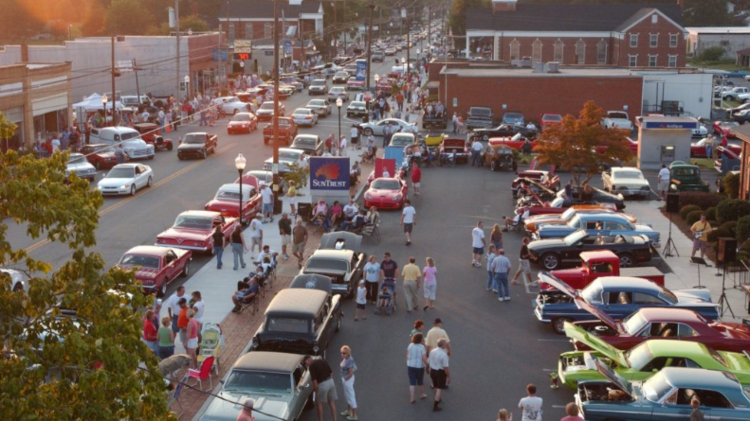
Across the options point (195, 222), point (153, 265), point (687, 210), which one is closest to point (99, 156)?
point (195, 222)

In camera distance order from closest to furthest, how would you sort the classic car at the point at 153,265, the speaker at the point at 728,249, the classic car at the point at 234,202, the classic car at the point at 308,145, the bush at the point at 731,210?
the classic car at the point at 153,265 → the speaker at the point at 728,249 → the bush at the point at 731,210 → the classic car at the point at 234,202 → the classic car at the point at 308,145

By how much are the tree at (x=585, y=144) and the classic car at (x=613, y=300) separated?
17.9 meters

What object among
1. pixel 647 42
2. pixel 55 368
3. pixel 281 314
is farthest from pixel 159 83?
pixel 55 368

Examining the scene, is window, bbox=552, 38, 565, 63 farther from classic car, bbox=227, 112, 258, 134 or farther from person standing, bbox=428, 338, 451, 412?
person standing, bbox=428, 338, 451, 412

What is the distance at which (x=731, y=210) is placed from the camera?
32.7 m

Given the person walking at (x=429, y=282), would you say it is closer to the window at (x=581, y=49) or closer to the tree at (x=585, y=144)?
the tree at (x=585, y=144)

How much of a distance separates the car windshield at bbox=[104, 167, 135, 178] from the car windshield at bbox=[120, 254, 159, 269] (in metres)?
14.8

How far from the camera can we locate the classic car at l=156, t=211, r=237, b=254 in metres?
29.4

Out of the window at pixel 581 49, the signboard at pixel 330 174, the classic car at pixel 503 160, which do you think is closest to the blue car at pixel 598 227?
the signboard at pixel 330 174

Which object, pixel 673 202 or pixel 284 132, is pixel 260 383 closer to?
pixel 673 202

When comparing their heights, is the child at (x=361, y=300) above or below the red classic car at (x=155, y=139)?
below

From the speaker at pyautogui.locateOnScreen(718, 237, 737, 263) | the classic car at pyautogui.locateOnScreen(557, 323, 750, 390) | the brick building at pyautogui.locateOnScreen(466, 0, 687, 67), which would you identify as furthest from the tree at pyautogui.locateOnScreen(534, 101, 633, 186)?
the brick building at pyautogui.locateOnScreen(466, 0, 687, 67)

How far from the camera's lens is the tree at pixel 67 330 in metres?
9.65

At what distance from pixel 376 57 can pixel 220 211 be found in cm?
10449
